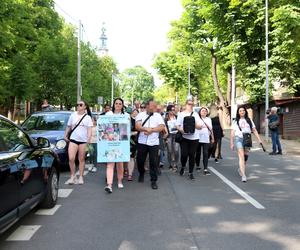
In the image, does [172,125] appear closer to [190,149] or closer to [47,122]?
[190,149]

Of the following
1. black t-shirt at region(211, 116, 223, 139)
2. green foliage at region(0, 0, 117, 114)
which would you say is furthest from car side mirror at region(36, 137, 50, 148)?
green foliage at region(0, 0, 117, 114)

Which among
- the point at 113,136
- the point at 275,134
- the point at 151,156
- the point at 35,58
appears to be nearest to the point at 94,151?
the point at 151,156

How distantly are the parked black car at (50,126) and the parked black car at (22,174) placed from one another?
4127mm

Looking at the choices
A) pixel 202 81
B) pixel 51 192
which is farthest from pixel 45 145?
pixel 202 81

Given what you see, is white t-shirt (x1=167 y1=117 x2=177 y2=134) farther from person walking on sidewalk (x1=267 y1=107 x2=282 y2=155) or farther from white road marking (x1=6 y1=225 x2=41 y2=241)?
white road marking (x1=6 y1=225 x2=41 y2=241)

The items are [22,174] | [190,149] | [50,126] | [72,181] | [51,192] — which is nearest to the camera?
[22,174]

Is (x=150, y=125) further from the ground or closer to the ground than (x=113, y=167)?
further from the ground

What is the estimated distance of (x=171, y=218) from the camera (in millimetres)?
6980

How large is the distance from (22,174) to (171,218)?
86.2 inches

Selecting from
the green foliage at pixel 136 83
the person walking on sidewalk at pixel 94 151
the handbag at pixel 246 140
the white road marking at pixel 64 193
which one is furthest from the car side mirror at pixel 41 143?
the green foliage at pixel 136 83

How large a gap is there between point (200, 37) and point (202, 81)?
19.7 metres

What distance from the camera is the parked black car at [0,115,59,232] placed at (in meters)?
5.34

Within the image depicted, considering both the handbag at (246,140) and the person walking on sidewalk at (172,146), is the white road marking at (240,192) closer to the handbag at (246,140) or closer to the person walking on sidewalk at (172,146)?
the handbag at (246,140)

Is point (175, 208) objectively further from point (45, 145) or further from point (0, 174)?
point (0, 174)
